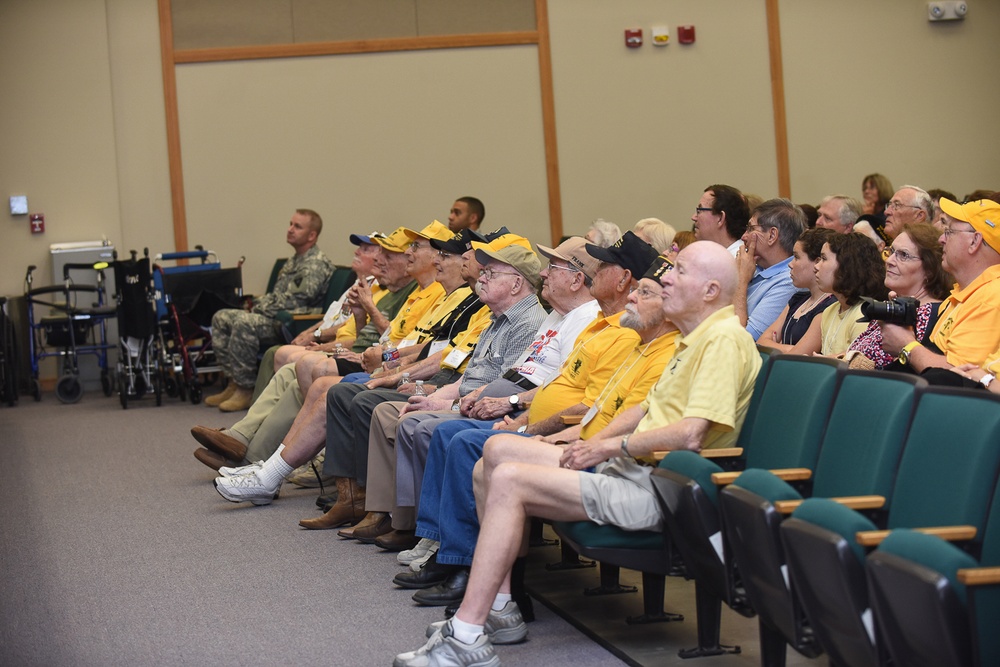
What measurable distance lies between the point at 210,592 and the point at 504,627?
117 centimetres

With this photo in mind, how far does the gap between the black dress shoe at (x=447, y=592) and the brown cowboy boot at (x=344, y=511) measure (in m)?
1.13

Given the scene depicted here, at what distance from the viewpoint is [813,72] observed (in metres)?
10.2

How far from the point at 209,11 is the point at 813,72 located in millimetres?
5343

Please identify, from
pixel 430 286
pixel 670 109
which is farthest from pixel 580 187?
pixel 430 286

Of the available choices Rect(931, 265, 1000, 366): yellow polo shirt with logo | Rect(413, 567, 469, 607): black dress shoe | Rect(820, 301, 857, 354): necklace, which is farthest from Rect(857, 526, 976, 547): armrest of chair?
Rect(820, 301, 857, 354): necklace

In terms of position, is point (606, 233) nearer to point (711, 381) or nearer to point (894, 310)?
point (894, 310)

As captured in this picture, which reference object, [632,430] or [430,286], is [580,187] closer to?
[430,286]

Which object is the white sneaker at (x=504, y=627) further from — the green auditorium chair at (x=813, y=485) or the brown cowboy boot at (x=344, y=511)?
the brown cowboy boot at (x=344, y=511)

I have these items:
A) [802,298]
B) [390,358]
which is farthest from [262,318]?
[802,298]

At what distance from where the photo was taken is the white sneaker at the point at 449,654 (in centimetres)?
272

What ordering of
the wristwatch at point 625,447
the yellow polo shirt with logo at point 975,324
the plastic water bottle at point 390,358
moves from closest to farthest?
the wristwatch at point 625,447 < the yellow polo shirt with logo at point 975,324 < the plastic water bottle at point 390,358

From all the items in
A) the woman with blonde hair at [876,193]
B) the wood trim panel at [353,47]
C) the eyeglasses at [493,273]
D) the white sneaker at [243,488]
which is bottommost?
the white sneaker at [243,488]

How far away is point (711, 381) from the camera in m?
2.77


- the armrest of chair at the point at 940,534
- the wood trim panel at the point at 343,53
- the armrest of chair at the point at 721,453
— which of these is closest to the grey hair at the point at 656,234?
the armrest of chair at the point at 721,453
